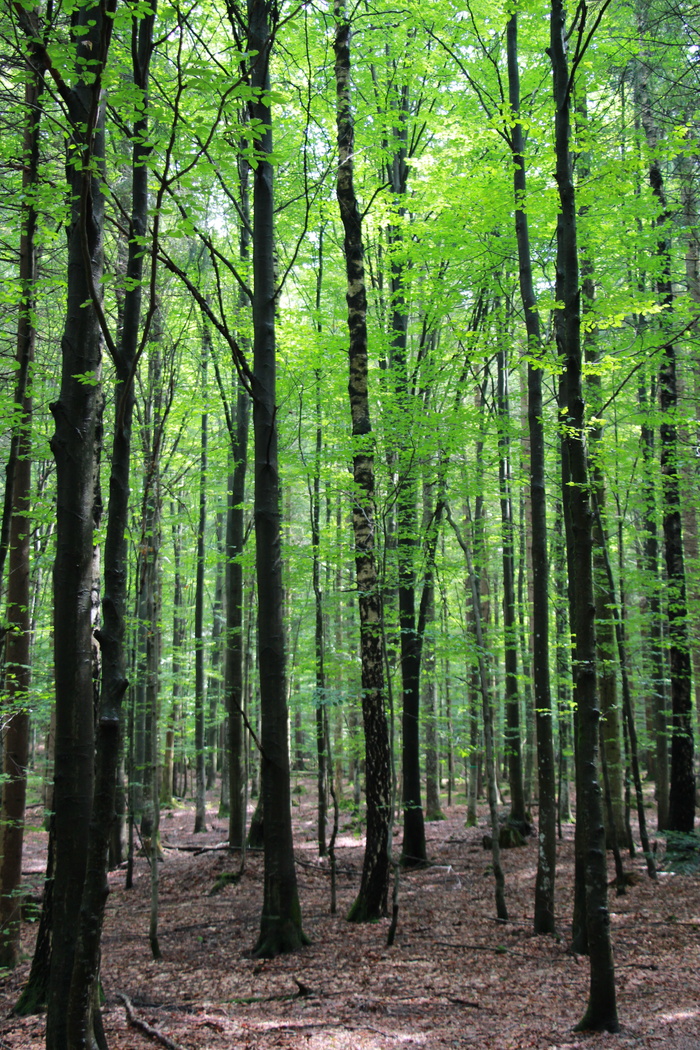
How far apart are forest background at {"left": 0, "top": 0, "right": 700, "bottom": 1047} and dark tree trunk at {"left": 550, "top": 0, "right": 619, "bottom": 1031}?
23 millimetres

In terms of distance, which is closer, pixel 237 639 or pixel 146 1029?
pixel 146 1029

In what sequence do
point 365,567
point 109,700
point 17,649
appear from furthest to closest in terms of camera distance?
point 365,567, point 17,649, point 109,700

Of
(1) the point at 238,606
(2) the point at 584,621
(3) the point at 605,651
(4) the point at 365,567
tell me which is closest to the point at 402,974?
(2) the point at 584,621

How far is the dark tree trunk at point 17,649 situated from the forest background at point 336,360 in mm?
46

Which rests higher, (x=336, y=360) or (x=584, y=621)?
(x=336, y=360)

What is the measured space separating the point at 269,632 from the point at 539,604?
306cm

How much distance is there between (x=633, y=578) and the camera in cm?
1188

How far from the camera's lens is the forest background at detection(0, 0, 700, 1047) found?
3.13 m

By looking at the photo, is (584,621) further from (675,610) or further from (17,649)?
(675,610)

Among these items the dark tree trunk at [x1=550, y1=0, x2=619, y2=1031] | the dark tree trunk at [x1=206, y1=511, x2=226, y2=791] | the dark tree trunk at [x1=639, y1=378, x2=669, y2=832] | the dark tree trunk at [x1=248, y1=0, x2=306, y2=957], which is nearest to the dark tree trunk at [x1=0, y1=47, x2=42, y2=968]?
the dark tree trunk at [x1=248, y1=0, x2=306, y2=957]

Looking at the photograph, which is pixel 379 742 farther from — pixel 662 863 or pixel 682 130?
A: pixel 682 130

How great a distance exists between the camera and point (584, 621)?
190 inches

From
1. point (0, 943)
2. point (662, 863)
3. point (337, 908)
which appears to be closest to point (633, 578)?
point (662, 863)

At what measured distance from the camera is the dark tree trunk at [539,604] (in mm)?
7238
